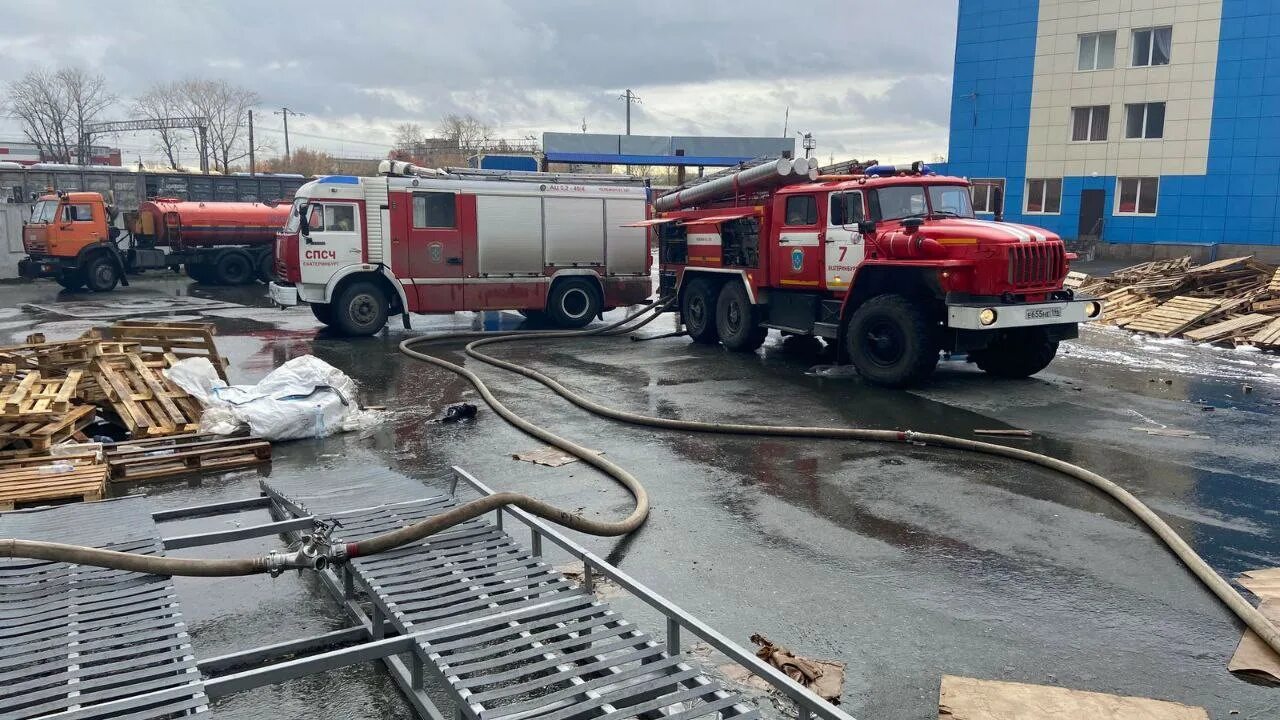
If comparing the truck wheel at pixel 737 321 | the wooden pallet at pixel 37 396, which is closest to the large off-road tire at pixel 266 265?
the truck wheel at pixel 737 321

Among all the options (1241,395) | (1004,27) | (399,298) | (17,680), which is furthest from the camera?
(1004,27)

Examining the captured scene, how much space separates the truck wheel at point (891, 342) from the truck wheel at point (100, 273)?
2217 cm

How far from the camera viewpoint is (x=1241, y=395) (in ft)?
36.3

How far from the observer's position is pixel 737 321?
571 inches

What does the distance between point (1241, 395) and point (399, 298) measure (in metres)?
12.6

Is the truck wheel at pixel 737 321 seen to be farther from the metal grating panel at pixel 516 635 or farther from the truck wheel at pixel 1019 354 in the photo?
the metal grating panel at pixel 516 635

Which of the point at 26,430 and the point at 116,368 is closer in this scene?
the point at 26,430

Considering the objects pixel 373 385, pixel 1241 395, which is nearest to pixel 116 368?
pixel 373 385

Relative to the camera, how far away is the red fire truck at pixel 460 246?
15.8 meters

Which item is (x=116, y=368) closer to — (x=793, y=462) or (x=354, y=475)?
(x=354, y=475)

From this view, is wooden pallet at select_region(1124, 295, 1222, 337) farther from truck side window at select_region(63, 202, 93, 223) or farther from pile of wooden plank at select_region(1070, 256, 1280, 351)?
truck side window at select_region(63, 202, 93, 223)

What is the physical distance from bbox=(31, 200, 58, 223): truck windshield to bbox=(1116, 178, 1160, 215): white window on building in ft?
111

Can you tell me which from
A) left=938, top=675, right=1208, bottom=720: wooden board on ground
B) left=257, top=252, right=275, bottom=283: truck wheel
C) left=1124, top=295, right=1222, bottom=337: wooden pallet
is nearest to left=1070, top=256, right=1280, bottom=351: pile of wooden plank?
left=1124, top=295, right=1222, bottom=337: wooden pallet

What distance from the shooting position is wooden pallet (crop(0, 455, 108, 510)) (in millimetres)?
6805
